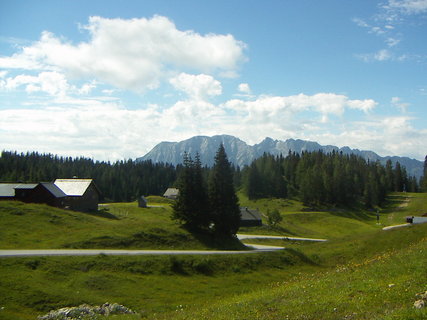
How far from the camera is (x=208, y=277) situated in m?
37.9

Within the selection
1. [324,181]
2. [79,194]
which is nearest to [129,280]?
[79,194]

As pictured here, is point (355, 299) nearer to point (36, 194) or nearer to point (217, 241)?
point (217, 241)

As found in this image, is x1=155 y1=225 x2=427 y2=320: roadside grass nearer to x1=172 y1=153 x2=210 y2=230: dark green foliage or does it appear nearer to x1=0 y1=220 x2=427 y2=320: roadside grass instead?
x1=0 y1=220 x2=427 y2=320: roadside grass

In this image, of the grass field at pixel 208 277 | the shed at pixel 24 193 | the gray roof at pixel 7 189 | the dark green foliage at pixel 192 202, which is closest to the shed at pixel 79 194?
the shed at pixel 24 193

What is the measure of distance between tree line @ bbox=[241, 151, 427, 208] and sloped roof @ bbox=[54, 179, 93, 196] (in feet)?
274

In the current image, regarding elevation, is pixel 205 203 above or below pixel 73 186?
below

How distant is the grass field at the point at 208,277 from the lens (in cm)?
1658

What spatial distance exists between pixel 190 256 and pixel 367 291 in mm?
26605

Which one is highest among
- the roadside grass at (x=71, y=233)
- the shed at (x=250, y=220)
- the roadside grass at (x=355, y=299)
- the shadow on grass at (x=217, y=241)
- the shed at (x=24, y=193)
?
the shed at (x=24, y=193)

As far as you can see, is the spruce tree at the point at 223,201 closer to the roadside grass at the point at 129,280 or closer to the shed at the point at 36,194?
the roadside grass at the point at 129,280

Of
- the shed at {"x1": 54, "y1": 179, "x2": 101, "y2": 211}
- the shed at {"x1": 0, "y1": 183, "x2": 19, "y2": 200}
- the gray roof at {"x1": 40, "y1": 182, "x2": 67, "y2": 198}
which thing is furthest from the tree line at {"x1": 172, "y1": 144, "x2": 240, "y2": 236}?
the shed at {"x1": 0, "y1": 183, "x2": 19, "y2": 200}

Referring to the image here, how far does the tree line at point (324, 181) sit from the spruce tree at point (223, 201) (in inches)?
3169

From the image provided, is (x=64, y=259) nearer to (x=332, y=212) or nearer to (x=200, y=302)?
(x=200, y=302)

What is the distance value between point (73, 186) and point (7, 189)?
13.7m
